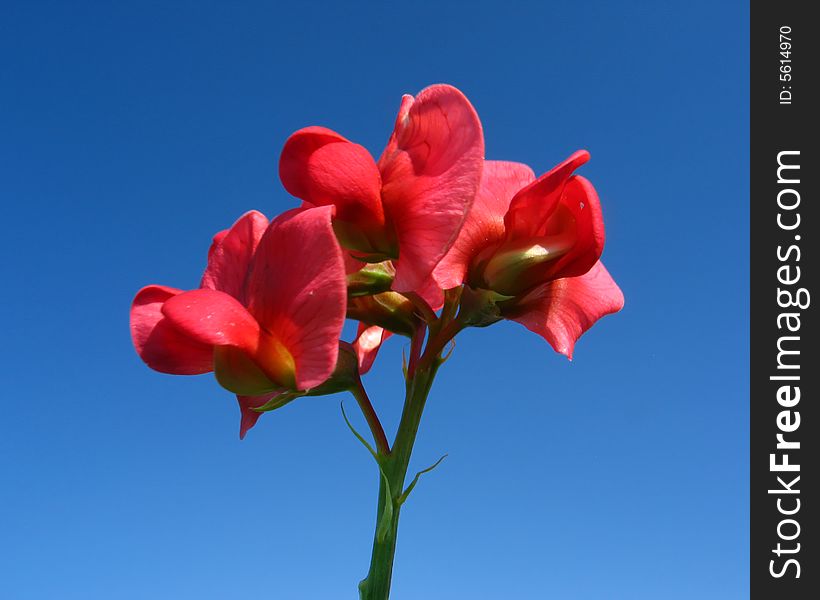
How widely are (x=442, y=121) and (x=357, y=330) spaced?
606mm

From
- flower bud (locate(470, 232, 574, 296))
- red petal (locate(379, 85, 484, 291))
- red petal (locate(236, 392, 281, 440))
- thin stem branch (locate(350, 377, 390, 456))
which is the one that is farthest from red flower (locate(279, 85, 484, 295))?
red petal (locate(236, 392, 281, 440))

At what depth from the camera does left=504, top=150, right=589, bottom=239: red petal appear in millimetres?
1484

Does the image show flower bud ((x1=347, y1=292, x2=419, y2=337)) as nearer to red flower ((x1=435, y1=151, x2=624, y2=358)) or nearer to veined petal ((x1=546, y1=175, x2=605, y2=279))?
red flower ((x1=435, y1=151, x2=624, y2=358))

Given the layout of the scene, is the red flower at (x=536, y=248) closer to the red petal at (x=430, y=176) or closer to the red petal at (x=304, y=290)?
the red petal at (x=430, y=176)

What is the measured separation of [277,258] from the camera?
4.55ft

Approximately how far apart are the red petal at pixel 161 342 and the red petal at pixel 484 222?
1.47 feet

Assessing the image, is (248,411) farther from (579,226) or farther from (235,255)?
(579,226)

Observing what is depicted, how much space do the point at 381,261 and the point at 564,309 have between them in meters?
0.38

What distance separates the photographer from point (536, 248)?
1530 millimetres

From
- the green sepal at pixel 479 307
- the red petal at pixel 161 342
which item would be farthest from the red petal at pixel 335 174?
the red petal at pixel 161 342

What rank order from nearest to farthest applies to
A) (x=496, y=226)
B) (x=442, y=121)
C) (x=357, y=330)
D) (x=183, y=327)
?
(x=183, y=327)
(x=442, y=121)
(x=496, y=226)
(x=357, y=330)

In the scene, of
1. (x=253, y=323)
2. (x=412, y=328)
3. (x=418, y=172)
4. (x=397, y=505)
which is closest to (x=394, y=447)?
(x=397, y=505)

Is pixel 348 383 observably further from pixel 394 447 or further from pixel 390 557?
pixel 390 557

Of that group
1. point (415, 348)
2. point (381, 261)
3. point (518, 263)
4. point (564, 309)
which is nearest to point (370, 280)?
point (381, 261)
